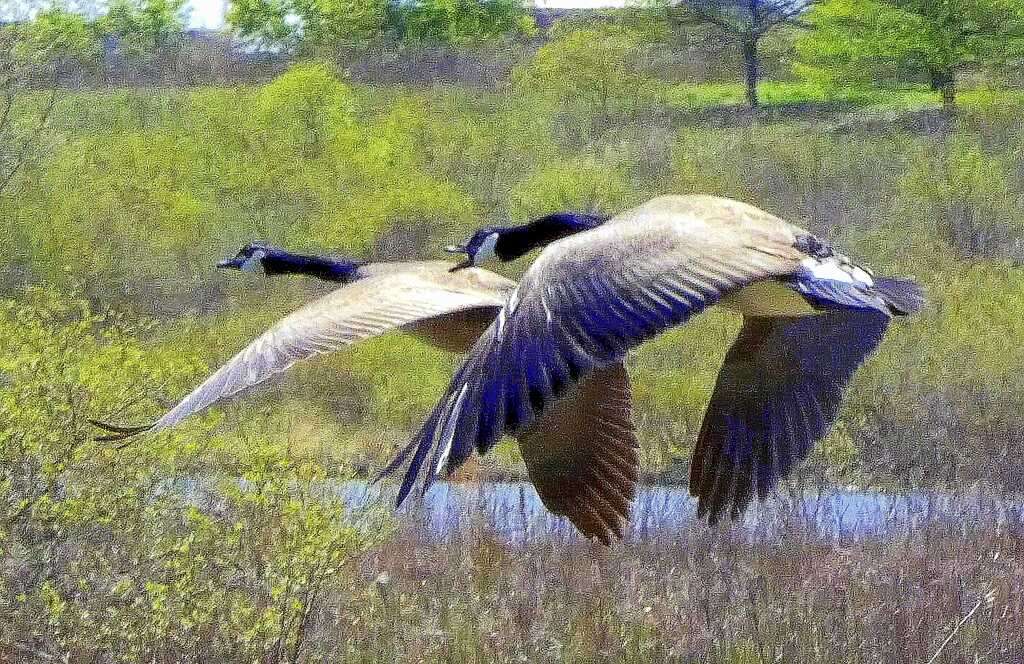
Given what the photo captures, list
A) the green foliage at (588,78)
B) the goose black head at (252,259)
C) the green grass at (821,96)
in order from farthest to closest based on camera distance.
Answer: the green grass at (821,96), the green foliage at (588,78), the goose black head at (252,259)

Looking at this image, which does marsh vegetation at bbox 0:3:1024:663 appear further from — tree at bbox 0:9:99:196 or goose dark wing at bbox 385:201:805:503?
goose dark wing at bbox 385:201:805:503

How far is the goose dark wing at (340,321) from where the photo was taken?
3537mm

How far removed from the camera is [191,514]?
5258 mm

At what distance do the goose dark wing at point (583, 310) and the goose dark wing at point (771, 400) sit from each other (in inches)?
36.9

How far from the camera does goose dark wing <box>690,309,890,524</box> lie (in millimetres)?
3965

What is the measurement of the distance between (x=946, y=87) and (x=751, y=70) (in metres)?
2.16

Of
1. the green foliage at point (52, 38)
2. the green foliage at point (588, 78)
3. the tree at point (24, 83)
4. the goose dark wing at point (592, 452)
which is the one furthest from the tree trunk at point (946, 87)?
the goose dark wing at point (592, 452)

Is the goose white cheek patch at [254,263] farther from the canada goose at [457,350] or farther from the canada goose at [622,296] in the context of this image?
the canada goose at [622,296]

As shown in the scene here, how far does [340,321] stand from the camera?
363 cm

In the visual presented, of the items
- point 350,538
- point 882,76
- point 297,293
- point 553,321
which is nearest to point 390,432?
point 297,293

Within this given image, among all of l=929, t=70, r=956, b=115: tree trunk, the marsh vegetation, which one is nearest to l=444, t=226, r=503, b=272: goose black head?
the marsh vegetation

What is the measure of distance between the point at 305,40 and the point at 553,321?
12318 mm

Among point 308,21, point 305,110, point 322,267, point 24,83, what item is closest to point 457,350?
point 322,267

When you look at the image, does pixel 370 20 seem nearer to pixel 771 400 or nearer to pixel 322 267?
pixel 322 267
